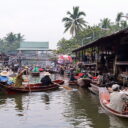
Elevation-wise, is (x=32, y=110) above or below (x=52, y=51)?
below

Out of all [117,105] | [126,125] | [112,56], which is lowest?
[126,125]

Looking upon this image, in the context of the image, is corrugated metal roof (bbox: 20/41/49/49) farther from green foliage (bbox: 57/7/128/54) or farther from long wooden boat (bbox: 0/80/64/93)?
long wooden boat (bbox: 0/80/64/93)

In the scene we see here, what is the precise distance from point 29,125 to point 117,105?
306cm

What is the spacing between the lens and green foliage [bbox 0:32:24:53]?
7794 centimetres

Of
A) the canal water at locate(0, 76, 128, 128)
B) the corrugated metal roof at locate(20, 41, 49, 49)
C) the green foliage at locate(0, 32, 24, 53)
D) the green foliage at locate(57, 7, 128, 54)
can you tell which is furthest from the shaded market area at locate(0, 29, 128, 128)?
the green foliage at locate(0, 32, 24, 53)

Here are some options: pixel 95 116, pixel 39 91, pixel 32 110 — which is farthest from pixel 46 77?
pixel 95 116

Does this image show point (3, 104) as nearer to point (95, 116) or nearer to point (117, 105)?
point (95, 116)

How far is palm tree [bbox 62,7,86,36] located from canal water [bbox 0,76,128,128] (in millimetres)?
36460

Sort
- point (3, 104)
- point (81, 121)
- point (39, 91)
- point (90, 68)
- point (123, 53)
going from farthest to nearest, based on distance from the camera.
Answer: point (90, 68), point (123, 53), point (39, 91), point (3, 104), point (81, 121)

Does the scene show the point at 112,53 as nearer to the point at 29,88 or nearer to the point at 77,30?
the point at 29,88

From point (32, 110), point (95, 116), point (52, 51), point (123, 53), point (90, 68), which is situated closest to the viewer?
point (95, 116)

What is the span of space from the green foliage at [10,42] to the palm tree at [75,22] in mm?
29599

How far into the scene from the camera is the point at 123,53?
19.3 metres

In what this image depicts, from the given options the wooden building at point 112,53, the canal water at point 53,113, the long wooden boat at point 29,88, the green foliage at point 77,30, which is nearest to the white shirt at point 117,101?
the canal water at point 53,113
